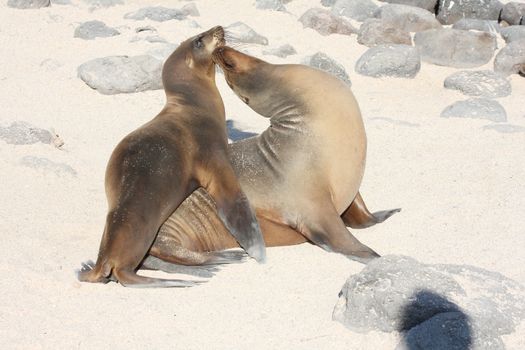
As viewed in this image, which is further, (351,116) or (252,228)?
(351,116)

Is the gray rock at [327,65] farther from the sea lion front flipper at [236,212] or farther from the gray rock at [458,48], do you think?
the sea lion front flipper at [236,212]

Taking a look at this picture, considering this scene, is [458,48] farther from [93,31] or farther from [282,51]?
[93,31]

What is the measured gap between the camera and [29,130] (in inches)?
248

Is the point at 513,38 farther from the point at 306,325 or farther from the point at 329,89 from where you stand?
the point at 306,325

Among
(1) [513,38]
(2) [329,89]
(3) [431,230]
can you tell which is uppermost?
(2) [329,89]

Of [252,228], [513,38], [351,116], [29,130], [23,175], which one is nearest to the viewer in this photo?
[252,228]

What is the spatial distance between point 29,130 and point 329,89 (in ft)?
9.18

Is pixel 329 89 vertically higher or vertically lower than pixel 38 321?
higher

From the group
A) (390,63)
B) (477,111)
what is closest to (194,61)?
(477,111)

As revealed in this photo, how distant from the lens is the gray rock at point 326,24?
11602mm

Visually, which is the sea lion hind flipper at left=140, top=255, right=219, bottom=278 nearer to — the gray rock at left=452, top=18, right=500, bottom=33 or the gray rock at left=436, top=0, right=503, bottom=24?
the gray rock at left=452, top=18, right=500, bottom=33

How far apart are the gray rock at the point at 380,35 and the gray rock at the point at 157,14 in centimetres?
271

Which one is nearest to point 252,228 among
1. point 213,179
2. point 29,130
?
point 213,179

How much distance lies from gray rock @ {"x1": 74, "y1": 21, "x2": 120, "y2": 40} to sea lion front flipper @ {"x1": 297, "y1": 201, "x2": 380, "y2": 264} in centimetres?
680
